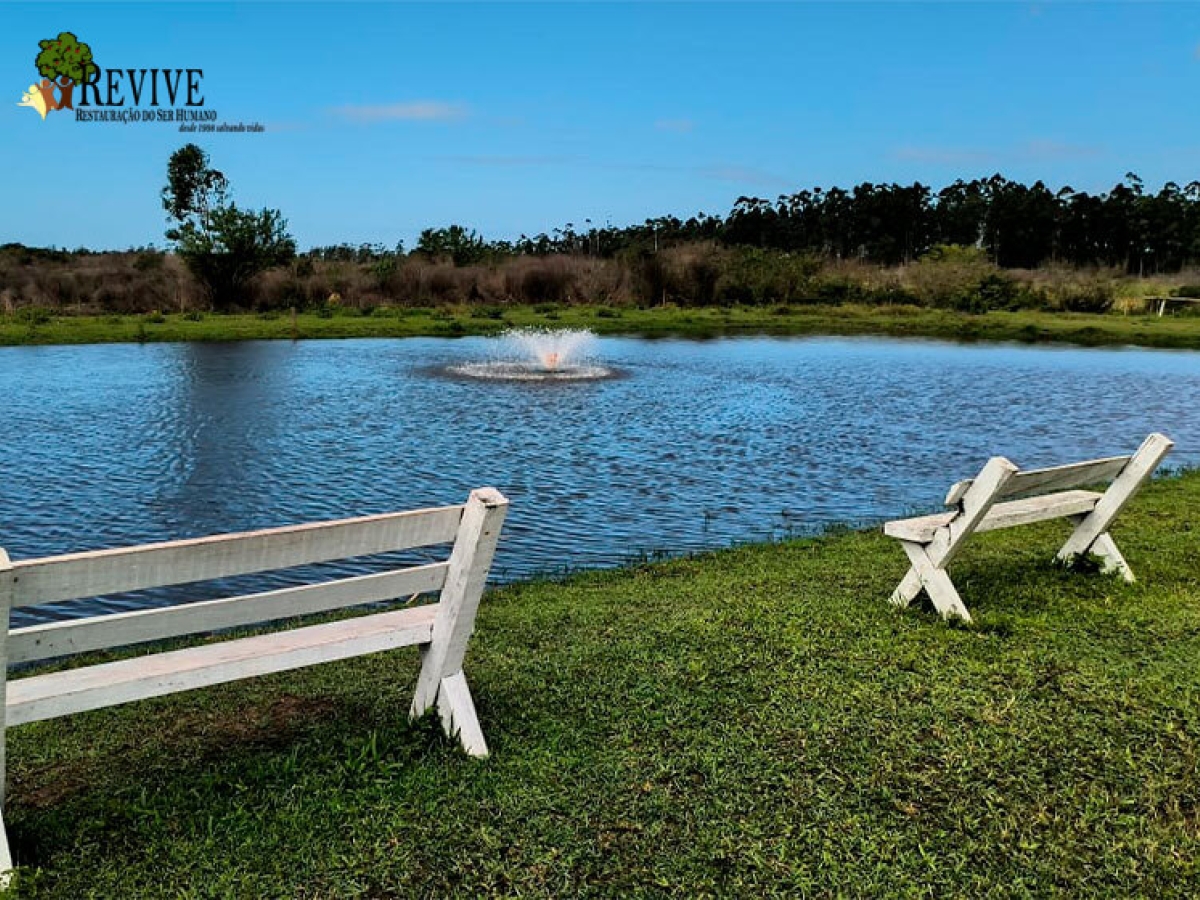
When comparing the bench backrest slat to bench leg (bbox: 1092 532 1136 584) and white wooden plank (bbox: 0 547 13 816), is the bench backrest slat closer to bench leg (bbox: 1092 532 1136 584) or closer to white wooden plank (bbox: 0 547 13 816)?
bench leg (bbox: 1092 532 1136 584)

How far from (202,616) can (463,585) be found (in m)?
0.90

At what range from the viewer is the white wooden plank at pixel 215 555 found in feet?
9.93

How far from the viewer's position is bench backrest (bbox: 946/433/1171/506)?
18.5 ft

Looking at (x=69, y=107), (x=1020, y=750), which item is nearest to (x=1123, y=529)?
(x=1020, y=750)

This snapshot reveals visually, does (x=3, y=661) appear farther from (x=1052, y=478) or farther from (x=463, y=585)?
(x=1052, y=478)

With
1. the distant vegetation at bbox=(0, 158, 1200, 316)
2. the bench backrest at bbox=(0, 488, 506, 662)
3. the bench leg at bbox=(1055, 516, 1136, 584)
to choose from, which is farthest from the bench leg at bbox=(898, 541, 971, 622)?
the distant vegetation at bbox=(0, 158, 1200, 316)

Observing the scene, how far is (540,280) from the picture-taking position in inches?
1825

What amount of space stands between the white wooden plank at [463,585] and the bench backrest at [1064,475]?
278cm

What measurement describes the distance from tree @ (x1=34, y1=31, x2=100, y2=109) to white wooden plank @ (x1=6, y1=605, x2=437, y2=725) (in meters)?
26.1

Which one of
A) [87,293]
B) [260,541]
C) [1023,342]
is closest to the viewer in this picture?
[260,541]

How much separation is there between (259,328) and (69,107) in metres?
9.97

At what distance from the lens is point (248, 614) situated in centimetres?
355

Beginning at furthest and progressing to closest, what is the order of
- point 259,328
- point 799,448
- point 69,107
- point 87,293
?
point 87,293 < point 259,328 < point 69,107 < point 799,448

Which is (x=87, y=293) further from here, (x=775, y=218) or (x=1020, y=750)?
(x=775, y=218)
